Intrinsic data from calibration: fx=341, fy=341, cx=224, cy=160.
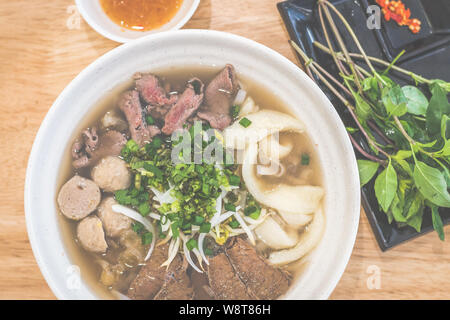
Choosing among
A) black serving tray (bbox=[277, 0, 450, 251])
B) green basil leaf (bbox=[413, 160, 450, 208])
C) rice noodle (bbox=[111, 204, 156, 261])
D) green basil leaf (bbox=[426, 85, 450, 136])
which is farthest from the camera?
black serving tray (bbox=[277, 0, 450, 251])

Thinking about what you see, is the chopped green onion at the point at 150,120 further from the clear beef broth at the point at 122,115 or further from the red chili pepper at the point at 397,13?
the red chili pepper at the point at 397,13

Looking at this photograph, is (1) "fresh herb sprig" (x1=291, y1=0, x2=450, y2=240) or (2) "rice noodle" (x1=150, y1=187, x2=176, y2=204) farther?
(2) "rice noodle" (x1=150, y1=187, x2=176, y2=204)

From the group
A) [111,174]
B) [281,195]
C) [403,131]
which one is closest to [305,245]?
[281,195]

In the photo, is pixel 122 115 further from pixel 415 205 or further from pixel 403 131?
pixel 415 205

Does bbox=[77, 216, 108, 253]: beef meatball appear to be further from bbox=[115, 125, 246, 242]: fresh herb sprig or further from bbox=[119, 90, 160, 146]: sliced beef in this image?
bbox=[119, 90, 160, 146]: sliced beef

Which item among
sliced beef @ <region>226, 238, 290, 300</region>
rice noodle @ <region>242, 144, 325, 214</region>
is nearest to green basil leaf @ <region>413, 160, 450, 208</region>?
rice noodle @ <region>242, 144, 325, 214</region>
